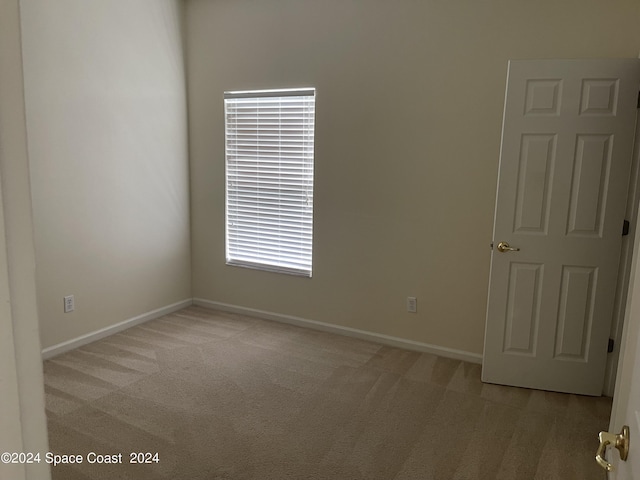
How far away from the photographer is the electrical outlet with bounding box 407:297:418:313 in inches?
154

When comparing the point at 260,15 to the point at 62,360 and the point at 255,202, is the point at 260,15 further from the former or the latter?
the point at 62,360

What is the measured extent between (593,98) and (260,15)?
9.21 feet

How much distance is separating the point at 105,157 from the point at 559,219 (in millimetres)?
3502

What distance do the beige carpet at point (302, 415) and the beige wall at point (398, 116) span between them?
548mm

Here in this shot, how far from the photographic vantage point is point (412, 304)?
12.9 feet

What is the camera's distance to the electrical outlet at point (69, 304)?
3.74 meters

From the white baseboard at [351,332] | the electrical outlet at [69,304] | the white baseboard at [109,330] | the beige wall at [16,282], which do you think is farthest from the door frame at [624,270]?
the electrical outlet at [69,304]

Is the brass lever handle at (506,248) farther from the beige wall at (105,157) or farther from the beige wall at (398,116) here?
the beige wall at (105,157)

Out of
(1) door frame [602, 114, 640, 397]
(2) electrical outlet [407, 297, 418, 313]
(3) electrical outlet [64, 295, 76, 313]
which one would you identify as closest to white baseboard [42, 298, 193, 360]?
(3) electrical outlet [64, 295, 76, 313]

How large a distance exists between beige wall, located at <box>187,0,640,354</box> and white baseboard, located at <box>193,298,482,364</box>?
5 cm

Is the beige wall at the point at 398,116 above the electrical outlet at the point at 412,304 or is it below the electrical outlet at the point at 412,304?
above

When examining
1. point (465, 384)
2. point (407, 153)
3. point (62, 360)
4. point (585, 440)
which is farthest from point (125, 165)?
point (585, 440)

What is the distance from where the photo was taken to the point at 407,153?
3758 mm

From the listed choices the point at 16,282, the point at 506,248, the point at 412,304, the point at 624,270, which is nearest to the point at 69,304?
the point at 412,304
